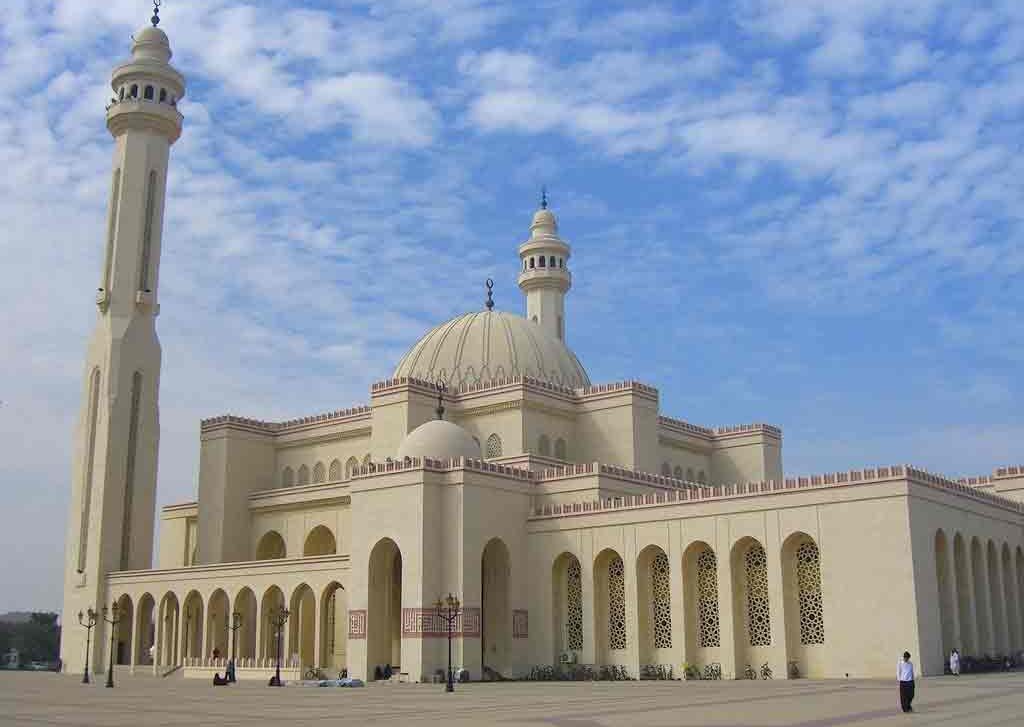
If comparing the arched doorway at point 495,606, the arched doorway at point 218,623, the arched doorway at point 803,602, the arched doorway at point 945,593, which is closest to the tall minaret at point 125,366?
the arched doorway at point 218,623

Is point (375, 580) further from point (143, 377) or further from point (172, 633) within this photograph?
point (143, 377)

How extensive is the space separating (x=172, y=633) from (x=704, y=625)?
1953cm

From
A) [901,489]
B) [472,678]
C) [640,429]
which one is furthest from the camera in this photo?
[640,429]

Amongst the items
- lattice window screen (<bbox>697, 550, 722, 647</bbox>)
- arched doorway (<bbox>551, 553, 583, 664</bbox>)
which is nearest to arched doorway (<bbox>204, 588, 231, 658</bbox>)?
arched doorway (<bbox>551, 553, 583, 664</bbox>)

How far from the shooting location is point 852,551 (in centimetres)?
2766

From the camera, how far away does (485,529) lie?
3275 cm

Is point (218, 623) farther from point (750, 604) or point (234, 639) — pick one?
point (750, 604)

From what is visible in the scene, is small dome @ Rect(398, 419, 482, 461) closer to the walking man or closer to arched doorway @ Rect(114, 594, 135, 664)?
arched doorway @ Rect(114, 594, 135, 664)

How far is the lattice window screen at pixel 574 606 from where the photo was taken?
33.1m

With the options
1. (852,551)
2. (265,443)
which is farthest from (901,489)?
(265,443)

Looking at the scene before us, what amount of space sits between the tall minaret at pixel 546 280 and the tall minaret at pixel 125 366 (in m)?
16.2

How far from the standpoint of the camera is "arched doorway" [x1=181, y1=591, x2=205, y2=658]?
3925cm

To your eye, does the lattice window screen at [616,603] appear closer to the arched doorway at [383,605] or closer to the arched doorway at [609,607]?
the arched doorway at [609,607]

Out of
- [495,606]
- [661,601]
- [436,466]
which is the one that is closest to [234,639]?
[495,606]
